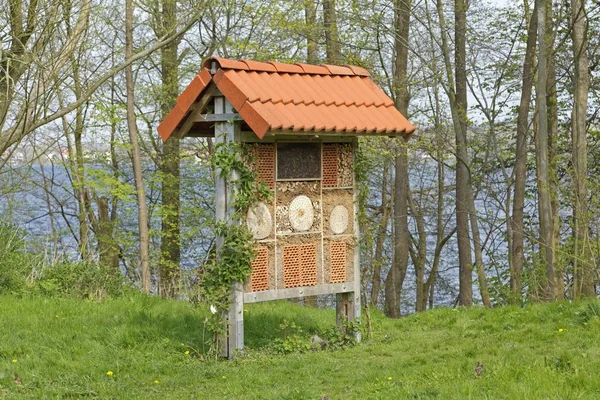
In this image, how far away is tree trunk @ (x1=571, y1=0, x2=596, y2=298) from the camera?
11547 mm

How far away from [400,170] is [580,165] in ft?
26.1

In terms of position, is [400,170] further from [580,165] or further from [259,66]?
[259,66]

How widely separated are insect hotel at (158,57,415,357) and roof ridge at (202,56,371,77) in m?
0.01

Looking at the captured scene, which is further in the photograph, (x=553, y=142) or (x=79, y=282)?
(x=553, y=142)

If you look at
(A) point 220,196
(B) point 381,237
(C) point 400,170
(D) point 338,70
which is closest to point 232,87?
(A) point 220,196

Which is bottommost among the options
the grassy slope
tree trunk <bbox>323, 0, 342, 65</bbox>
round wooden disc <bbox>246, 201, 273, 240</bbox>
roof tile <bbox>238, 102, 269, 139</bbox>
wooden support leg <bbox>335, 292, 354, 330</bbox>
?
the grassy slope

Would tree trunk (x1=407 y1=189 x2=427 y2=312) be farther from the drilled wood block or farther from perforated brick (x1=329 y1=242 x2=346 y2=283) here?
the drilled wood block

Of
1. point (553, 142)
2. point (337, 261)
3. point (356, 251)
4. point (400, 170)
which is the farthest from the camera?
point (400, 170)

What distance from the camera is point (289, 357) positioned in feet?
28.8

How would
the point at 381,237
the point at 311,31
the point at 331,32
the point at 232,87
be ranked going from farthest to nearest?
the point at 381,237
the point at 331,32
the point at 311,31
the point at 232,87

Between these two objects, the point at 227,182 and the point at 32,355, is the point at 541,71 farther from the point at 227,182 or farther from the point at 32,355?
the point at 32,355

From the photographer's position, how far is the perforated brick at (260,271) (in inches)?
349

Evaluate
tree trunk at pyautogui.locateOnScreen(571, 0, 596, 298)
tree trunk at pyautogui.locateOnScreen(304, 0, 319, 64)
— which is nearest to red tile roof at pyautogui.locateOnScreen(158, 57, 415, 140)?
tree trunk at pyautogui.locateOnScreen(571, 0, 596, 298)

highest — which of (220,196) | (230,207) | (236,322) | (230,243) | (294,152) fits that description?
(294,152)
